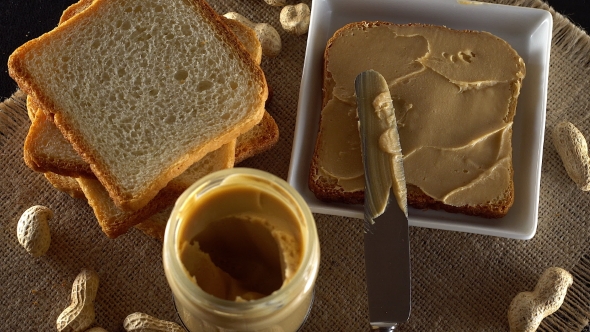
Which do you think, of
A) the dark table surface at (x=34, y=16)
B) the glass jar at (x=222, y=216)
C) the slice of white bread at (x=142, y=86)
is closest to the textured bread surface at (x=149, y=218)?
the slice of white bread at (x=142, y=86)

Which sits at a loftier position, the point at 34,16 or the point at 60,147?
the point at 34,16

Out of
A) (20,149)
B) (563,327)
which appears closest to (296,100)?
(20,149)

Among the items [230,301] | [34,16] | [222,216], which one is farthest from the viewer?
[34,16]

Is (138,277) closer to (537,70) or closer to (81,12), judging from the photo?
(81,12)

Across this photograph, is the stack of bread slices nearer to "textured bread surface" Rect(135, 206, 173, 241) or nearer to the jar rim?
"textured bread surface" Rect(135, 206, 173, 241)

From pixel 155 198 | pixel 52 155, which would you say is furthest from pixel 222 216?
pixel 52 155

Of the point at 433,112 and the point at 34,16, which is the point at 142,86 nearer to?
the point at 34,16
